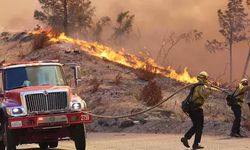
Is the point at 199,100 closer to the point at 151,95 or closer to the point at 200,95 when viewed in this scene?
the point at 200,95

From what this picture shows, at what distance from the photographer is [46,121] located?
51.3 feet

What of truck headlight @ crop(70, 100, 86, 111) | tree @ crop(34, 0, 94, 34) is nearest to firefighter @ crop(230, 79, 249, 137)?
truck headlight @ crop(70, 100, 86, 111)

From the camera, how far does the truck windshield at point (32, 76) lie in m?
16.9

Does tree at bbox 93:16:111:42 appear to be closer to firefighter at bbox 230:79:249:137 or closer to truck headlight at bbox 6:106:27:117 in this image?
firefighter at bbox 230:79:249:137

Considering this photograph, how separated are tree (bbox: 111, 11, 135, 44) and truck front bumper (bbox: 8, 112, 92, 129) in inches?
2839

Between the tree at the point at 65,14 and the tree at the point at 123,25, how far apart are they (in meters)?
6.56

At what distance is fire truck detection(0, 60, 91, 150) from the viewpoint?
15.7 metres

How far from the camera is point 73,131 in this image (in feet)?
53.7

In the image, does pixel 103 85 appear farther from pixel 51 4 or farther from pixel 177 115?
pixel 51 4

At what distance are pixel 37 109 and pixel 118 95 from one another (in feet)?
56.6

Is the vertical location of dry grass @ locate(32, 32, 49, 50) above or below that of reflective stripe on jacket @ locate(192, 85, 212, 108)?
above

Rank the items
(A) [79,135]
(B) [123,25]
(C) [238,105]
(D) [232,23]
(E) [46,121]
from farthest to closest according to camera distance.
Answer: (B) [123,25], (D) [232,23], (C) [238,105], (A) [79,135], (E) [46,121]

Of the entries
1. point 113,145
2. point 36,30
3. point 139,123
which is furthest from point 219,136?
point 36,30

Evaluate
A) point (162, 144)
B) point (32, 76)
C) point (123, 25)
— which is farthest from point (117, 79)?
point (123, 25)
